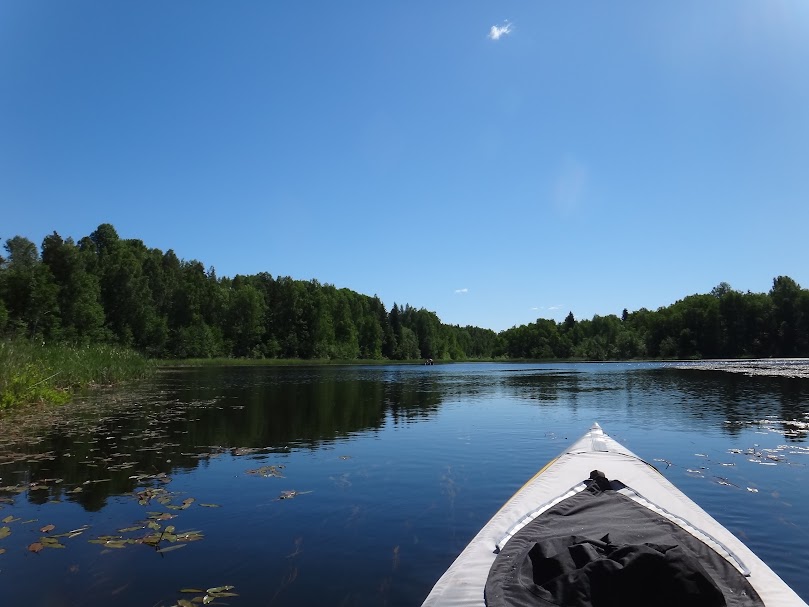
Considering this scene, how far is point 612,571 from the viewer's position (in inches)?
174

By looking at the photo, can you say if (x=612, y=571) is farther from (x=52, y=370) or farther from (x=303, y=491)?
(x=52, y=370)

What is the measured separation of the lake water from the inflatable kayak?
1.28 m

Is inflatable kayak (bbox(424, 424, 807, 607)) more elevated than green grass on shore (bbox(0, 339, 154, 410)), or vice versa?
green grass on shore (bbox(0, 339, 154, 410))

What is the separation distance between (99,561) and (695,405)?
1017 inches

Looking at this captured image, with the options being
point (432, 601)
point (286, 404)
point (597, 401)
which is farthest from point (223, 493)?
point (597, 401)

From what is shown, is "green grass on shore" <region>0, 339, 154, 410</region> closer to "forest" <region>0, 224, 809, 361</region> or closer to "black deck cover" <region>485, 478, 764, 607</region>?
"black deck cover" <region>485, 478, 764, 607</region>

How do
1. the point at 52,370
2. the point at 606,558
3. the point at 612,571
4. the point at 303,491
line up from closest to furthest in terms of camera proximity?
the point at 612,571
the point at 606,558
the point at 303,491
the point at 52,370

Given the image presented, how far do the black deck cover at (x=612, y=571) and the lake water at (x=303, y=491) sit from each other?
1600 millimetres

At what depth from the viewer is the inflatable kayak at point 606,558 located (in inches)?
169

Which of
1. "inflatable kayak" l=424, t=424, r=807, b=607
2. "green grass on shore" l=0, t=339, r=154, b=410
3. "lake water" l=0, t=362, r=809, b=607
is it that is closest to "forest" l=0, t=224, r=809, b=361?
"green grass on shore" l=0, t=339, r=154, b=410

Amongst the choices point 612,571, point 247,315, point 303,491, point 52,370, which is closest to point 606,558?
point 612,571

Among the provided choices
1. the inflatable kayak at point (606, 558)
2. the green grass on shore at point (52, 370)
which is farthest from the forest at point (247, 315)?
the inflatable kayak at point (606, 558)

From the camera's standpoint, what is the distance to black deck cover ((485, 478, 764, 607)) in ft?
13.9

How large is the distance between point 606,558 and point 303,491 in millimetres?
7055
